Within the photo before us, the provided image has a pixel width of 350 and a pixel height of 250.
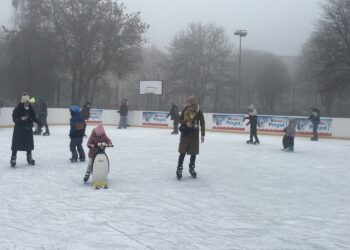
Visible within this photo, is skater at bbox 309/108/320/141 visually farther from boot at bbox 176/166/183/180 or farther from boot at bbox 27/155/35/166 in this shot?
boot at bbox 27/155/35/166

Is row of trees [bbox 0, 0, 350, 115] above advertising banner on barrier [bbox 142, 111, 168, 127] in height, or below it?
above

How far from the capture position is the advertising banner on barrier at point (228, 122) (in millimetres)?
Result: 22531

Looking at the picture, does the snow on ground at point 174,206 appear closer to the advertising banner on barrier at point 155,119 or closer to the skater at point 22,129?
the skater at point 22,129

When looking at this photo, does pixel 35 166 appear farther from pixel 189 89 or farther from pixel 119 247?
pixel 189 89

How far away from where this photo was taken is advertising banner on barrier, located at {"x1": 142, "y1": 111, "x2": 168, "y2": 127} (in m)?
25.0

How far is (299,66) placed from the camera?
158 feet

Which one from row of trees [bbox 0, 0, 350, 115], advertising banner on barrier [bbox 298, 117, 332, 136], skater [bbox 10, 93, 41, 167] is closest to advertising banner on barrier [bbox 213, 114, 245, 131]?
advertising banner on barrier [bbox 298, 117, 332, 136]

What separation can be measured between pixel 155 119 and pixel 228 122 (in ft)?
14.7

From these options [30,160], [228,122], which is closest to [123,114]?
[228,122]

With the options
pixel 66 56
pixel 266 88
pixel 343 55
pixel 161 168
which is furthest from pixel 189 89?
pixel 161 168

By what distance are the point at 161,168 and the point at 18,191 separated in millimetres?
3571

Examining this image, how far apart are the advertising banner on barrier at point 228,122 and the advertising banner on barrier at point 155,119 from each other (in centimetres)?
297

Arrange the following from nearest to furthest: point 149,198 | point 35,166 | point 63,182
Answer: point 149,198
point 63,182
point 35,166

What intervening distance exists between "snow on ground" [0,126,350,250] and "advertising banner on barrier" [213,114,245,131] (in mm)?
11413
